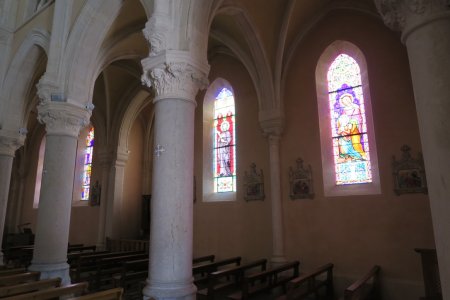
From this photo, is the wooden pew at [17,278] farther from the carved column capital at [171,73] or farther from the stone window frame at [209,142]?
the stone window frame at [209,142]

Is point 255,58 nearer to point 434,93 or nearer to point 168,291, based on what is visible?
point 434,93

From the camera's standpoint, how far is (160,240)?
4.50m

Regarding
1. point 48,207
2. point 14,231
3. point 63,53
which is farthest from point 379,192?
point 14,231

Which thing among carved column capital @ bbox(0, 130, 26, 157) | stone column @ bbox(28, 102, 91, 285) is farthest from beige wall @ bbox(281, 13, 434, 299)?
carved column capital @ bbox(0, 130, 26, 157)

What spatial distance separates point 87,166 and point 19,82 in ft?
23.8

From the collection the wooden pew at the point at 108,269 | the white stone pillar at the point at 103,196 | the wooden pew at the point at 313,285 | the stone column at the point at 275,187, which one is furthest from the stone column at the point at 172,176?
the white stone pillar at the point at 103,196

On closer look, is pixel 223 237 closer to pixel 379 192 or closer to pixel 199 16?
pixel 379 192

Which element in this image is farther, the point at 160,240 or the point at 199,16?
the point at 199,16

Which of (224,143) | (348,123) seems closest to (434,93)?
(348,123)

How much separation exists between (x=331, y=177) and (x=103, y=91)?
409 inches

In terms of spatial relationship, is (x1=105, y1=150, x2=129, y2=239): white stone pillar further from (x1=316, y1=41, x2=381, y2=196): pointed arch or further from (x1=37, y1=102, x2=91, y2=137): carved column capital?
(x1=316, y1=41, x2=381, y2=196): pointed arch

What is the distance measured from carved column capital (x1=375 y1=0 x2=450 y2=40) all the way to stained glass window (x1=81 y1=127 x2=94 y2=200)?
15536mm

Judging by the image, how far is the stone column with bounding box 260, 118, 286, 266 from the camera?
8938 millimetres

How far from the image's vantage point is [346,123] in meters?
8.83
